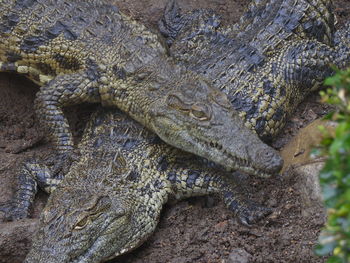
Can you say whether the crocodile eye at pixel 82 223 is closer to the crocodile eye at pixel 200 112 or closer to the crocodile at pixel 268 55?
the crocodile eye at pixel 200 112

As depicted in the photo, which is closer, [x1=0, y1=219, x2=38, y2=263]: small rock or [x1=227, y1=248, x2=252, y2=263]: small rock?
[x1=227, y1=248, x2=252, y2=263]: small rock

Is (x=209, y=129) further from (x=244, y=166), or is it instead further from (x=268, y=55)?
(x=268, y=55)

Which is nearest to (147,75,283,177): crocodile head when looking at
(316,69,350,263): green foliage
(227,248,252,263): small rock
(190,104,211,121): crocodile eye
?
(190,104,211,121): crocodile eye

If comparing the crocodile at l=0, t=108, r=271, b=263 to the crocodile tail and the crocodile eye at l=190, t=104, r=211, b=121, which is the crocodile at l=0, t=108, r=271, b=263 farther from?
the crocodile tail

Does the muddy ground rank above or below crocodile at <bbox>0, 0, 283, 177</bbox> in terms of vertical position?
below

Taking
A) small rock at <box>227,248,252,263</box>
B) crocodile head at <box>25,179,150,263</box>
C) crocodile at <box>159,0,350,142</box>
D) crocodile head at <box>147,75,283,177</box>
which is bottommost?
small rock at <box>227,248,252,263</box>

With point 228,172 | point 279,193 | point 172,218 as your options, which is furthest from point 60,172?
point 279,193

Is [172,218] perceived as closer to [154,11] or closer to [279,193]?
[279,193]

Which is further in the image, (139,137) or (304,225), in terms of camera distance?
(139,137)
